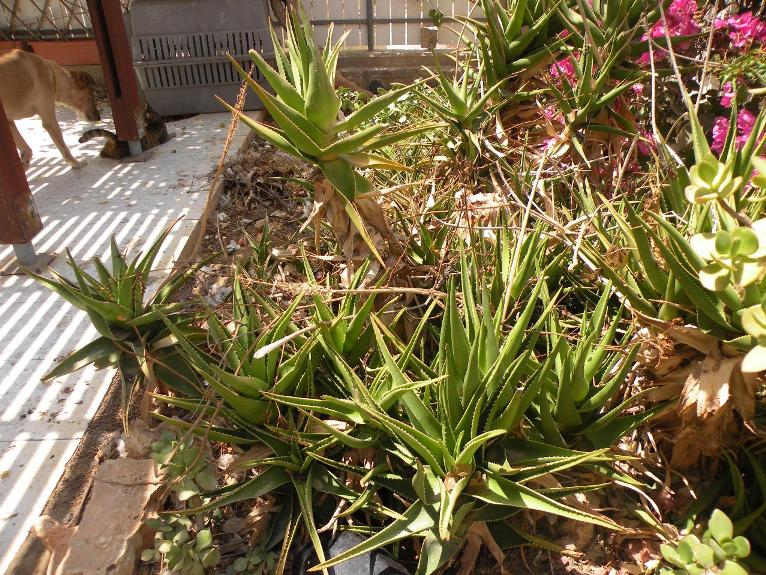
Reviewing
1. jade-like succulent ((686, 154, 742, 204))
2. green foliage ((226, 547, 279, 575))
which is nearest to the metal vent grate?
green foliage ((226, 547, 279, 575))

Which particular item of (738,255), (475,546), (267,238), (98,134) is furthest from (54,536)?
(98,134)

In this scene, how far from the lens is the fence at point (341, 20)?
6988 millimetres

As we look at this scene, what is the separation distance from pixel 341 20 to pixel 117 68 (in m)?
3.90

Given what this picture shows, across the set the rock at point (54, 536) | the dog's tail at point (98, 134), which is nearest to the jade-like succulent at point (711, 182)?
the rock at point (54, 536)

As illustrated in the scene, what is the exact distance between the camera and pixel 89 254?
3.08 metres

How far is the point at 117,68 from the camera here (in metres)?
4.52

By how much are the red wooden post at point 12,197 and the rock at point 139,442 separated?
170 centimetres

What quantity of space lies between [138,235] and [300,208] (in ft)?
3.13

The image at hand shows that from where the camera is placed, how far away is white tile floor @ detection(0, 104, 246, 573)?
5.98 ft

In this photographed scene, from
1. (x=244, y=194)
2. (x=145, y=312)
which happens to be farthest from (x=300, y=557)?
(x=244, y=194)

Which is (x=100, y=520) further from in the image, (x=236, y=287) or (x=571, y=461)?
(x=571, y=461)

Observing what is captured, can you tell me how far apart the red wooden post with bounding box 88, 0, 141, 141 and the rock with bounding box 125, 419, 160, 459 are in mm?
3429

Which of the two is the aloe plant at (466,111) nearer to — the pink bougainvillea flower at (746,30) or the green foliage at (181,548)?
the pink bougainvillea flower at (746,30)

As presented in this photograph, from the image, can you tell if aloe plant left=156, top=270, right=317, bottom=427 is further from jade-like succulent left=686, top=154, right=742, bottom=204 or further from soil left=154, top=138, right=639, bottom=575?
jade-like succulent left=686, top=154, right=742, bottom=204
